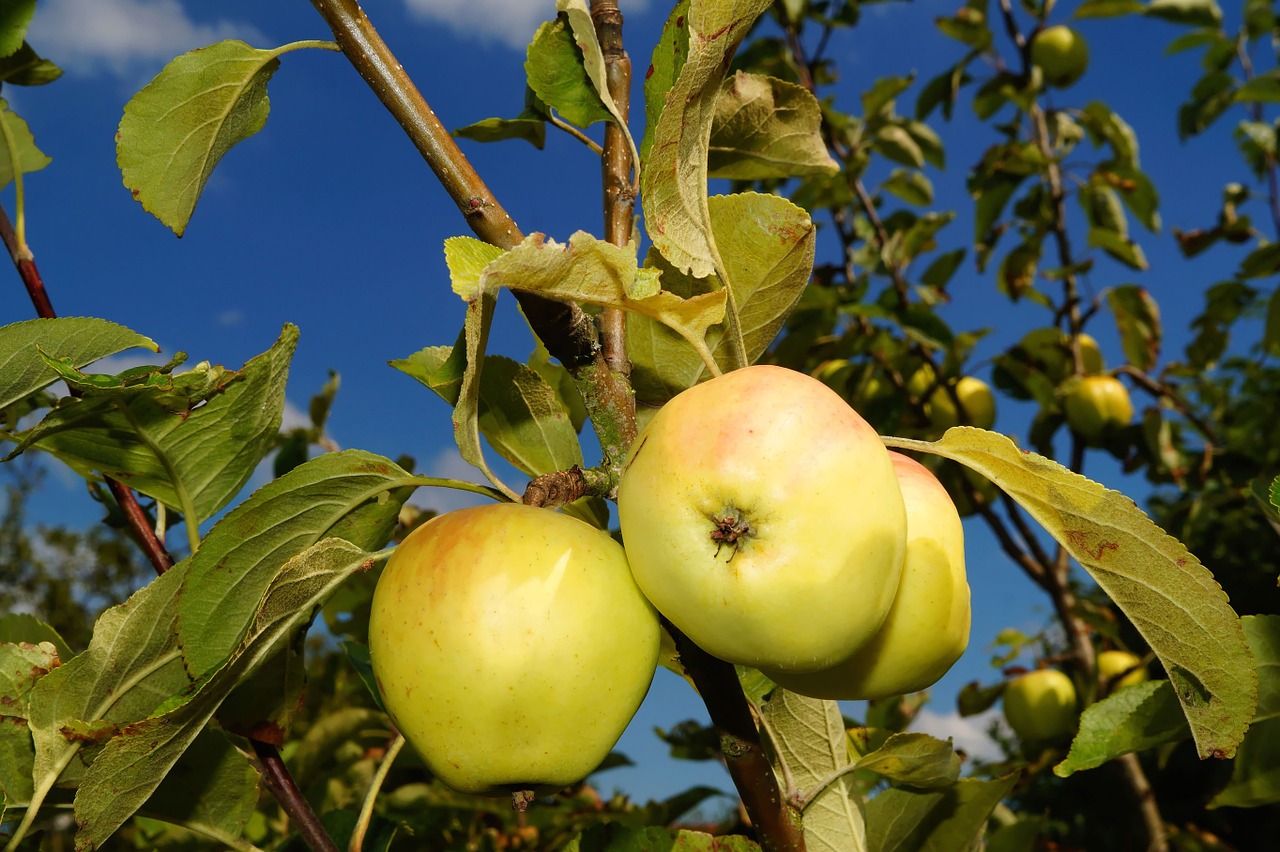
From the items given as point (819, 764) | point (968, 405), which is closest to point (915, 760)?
point (819, 764)

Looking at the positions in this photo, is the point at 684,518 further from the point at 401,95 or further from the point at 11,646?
the point at 11,646

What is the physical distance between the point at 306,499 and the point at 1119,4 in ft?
12.5

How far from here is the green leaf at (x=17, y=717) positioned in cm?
89

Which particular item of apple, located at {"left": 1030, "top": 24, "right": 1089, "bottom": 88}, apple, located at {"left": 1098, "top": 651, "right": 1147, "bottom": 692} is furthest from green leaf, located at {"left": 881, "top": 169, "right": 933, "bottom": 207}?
apple, located at {"left": 1098, "top": 651, "right": 1147, "bottom": 692}

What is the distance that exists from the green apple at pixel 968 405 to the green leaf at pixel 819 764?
2049mm

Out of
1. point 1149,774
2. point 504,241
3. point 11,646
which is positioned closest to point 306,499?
point 504,241

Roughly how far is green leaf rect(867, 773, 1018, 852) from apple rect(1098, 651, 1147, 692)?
1.75 m

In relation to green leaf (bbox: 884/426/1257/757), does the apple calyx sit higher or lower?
higher

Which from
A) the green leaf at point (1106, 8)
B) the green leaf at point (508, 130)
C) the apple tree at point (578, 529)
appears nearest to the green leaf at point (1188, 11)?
the green leaf at point (1106, 8)

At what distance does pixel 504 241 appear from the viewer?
0.73m

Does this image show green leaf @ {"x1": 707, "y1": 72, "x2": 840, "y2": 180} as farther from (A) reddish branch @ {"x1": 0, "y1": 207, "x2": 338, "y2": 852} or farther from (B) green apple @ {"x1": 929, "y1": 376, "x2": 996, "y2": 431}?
(B) green apple @ {"x1": 929, "y1": 376, "x2": 996, "y2": 431}

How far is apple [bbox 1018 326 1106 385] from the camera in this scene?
3.29 m

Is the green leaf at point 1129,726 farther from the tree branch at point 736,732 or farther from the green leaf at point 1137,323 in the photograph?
the green leaf at point 1137,323

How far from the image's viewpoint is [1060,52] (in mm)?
3545
